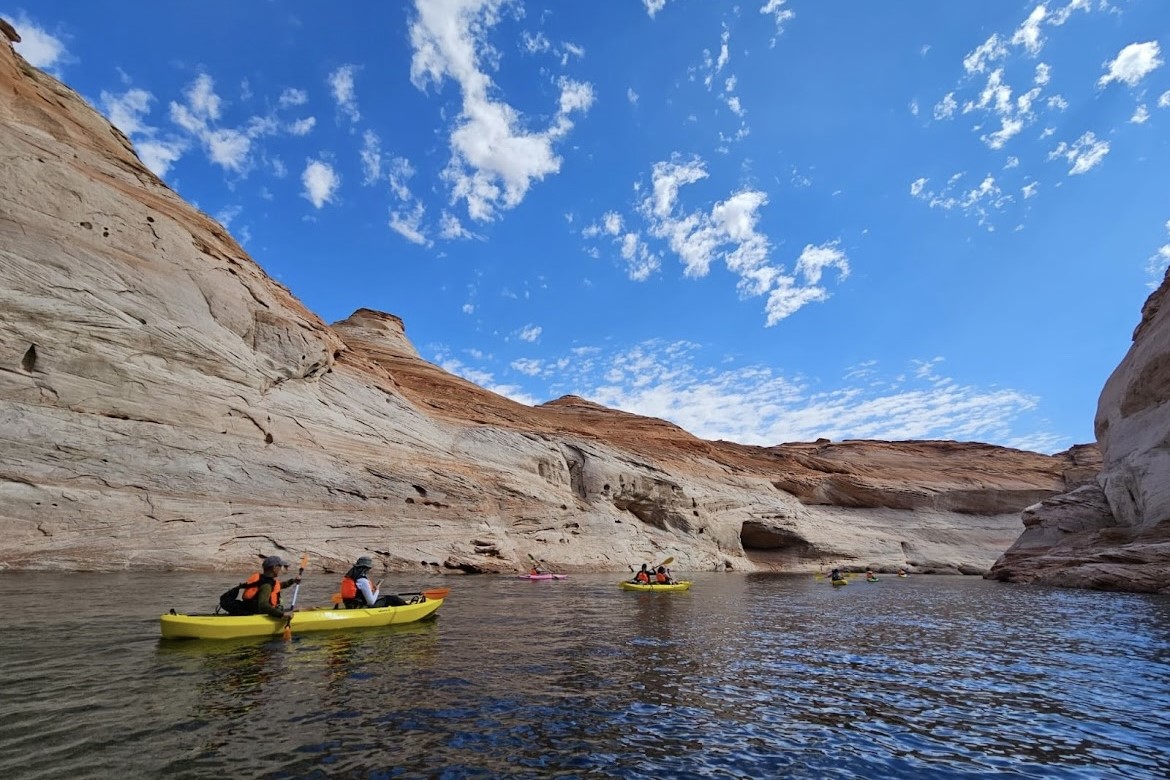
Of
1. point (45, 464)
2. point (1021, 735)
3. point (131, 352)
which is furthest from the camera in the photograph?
point (131, 352)

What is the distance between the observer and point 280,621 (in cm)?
1052

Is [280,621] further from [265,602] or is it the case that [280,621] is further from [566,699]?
[566,699]

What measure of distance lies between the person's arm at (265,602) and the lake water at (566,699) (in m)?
0.53

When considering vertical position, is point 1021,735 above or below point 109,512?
below

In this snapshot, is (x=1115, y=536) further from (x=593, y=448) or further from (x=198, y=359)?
(x=198, y=359)

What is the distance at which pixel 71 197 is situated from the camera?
21.9 metres

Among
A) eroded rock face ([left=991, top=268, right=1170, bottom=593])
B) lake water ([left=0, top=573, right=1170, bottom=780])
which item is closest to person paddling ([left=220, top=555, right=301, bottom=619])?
lake water ([left=0, top=573, right=1170, bottom=780])

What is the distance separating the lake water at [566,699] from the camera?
5266 millimetres

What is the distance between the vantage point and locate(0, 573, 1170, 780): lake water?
527cm

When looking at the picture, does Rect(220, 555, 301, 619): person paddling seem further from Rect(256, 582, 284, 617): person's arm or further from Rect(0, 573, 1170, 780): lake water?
Rect(0, 573, 1170, 780): lake water

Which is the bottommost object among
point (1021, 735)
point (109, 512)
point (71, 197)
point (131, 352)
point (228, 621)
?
point (1021, 735)

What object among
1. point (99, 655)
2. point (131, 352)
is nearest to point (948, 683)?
point (99, 655)

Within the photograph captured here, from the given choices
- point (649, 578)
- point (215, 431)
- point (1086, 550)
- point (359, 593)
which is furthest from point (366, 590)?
point (1086, 550)

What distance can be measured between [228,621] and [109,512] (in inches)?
498
